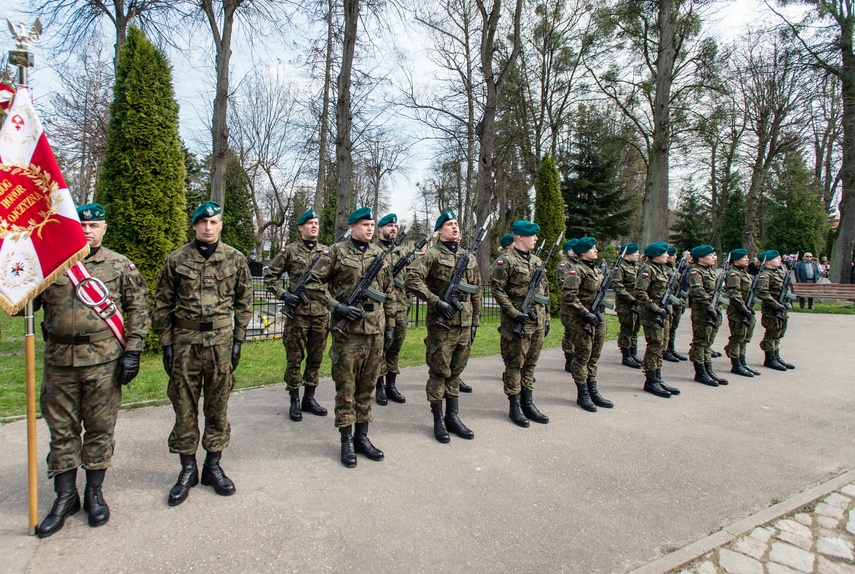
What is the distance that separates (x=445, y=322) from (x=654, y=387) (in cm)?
359

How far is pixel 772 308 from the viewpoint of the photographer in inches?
320

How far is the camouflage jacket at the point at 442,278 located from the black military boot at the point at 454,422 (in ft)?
2.72

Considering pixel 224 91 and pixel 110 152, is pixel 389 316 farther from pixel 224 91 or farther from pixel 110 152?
pixel 224 91

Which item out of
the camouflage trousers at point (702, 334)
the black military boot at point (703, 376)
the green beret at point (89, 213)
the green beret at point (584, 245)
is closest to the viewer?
the green beret at point (89, 213)

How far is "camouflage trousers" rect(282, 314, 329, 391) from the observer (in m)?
5.28

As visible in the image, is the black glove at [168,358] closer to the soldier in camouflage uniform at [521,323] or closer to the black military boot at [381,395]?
the black military boot at [381,395]

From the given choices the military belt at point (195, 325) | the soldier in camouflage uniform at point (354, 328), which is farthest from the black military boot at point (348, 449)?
the military belt at point (195, 325)

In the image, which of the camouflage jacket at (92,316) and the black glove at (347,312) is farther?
the black glove at (347,312)

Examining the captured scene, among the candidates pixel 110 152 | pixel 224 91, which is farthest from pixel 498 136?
pixel 110 152

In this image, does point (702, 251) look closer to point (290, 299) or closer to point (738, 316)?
point (738, 316)

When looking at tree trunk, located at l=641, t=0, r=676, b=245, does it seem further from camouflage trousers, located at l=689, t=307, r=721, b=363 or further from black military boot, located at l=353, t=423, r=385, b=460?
black military boot, located at l=353, t=423, r=385, b=460

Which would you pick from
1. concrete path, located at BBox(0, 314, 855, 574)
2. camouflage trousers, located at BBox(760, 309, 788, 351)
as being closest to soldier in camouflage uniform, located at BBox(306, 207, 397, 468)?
concrete path, located at BBox(0, 314, 855, 574)

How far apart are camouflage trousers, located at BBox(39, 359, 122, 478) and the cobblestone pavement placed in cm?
365

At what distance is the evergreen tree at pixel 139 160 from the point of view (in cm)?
766
